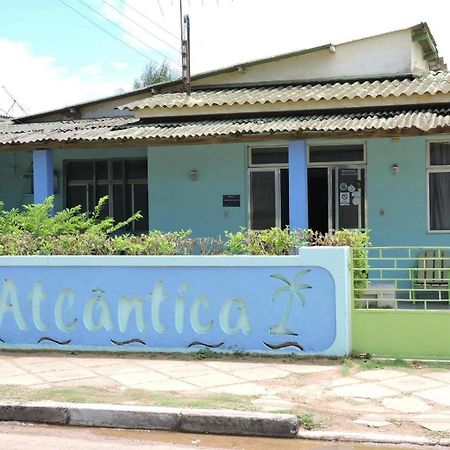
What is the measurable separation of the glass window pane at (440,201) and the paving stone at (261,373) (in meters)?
6.12

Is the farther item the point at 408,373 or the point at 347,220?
the point at 347,220

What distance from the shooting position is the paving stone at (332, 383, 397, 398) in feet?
21.0

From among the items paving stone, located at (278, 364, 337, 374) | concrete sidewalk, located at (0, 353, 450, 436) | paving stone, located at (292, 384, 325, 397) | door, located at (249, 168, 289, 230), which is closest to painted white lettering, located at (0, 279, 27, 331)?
concrete sidewalk, located at (0, 353, 450, 436)

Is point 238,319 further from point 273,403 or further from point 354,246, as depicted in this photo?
point 273,403

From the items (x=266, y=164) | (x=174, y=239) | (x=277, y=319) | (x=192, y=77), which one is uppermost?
(x=192, y=77)

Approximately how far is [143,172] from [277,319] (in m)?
7.62

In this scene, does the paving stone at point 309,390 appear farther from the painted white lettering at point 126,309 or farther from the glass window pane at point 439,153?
the glass window pane at point 439,153

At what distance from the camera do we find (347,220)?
1278 cm

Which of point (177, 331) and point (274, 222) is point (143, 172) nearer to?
point (274, 222)

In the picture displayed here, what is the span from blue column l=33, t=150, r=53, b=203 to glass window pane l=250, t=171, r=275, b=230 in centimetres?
384

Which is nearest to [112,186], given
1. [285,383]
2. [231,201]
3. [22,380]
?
[231,201]

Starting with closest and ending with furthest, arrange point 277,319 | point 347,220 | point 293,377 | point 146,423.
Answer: point 146,423 → point 293,377 → point 277,319 → point 347,220

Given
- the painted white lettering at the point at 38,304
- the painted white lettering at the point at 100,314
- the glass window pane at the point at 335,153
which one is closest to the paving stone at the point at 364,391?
the painted white lettering at the point at 100,314

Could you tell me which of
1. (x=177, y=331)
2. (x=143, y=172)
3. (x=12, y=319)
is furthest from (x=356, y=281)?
(x=143, y=172)
